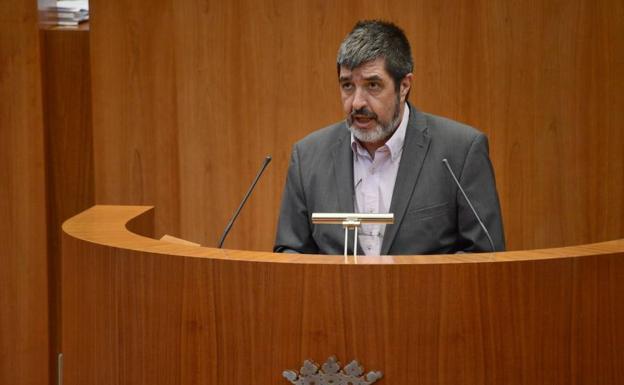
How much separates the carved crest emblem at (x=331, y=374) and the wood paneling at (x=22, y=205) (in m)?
2.22

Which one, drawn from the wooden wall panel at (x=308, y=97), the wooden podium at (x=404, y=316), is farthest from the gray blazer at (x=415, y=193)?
the wooden wall panel at (x=308, y=97)

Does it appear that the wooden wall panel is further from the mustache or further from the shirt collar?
the mustache

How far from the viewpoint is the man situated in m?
2.60

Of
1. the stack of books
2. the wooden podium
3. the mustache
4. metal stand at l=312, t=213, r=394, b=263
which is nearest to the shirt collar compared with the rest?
the mustache

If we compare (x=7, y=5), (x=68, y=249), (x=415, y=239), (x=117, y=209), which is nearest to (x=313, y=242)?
(x=415, y=239)

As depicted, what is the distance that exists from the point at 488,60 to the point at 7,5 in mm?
1906

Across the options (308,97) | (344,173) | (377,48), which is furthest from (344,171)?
(308,97)

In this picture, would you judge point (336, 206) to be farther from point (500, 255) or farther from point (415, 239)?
point (500, 255)

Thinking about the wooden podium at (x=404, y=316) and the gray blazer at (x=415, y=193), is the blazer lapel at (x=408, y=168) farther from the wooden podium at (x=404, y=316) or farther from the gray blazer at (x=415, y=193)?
the wooden podium at (x=404, y=316)

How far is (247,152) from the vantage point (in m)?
3.83

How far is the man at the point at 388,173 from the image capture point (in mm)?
2596

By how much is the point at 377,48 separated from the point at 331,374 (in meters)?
1.15

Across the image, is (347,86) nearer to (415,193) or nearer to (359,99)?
(359,99)

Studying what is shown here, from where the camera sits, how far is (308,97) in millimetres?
3793
